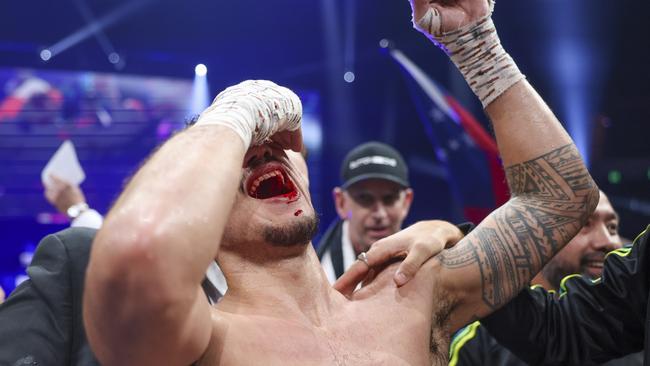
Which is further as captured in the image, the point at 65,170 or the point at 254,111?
the point at 65,170

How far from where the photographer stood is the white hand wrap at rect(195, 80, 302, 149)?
106 centimetres

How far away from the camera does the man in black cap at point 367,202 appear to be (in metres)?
2.76

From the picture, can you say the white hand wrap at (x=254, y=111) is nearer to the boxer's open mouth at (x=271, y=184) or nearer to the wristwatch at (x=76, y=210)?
the boxer's open mouth at (x=271, y=184)

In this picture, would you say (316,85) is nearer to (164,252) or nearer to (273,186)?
(273,186)

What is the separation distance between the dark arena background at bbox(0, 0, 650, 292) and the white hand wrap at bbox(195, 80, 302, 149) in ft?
10.7

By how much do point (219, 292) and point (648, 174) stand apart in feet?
11.7

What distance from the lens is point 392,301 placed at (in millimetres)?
1370

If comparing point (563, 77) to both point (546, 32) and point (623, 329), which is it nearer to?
point (546, 32)

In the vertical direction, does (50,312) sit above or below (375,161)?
below

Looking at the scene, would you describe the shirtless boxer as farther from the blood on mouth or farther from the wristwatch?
the wristwatch

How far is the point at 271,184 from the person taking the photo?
138cm

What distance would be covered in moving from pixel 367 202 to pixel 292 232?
5.16 ft

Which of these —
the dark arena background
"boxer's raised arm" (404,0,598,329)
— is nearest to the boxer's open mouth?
"boxer's raised arm" (404,0,598,329)

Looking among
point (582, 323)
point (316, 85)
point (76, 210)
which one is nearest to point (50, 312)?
point (582, 323)
